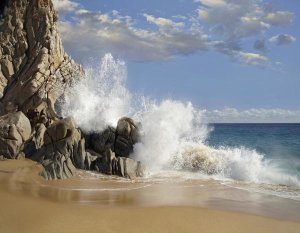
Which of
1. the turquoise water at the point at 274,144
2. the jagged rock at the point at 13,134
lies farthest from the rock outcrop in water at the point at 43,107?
the turquoise water at the point at 274,144

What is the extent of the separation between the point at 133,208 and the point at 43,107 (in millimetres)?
14153

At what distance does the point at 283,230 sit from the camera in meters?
8.47

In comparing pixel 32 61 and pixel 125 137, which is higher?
pixel 32 61

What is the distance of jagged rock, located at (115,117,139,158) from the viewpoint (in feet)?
60.3

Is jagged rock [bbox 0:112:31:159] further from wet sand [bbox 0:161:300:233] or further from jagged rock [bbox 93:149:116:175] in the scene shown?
jagged rock [bbox 93:149:116:175]

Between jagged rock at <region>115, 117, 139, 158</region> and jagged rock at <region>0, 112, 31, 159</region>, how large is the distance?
15.6 ft

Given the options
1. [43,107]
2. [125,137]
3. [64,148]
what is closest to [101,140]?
[125,137]

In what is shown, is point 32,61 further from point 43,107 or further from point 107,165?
point 107,165

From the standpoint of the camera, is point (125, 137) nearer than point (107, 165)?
No

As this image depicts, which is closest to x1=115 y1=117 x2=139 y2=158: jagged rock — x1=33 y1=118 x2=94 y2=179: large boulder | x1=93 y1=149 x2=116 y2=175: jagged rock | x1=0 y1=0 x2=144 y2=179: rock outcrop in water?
x1=0 y1=0 x2=144 y2=179: rock outcrop in water

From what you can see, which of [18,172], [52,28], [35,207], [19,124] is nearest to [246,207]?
[35,207]

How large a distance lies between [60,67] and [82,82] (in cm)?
220

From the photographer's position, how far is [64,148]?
54.0 ft

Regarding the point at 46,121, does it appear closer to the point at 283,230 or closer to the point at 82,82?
the point at 82,82
